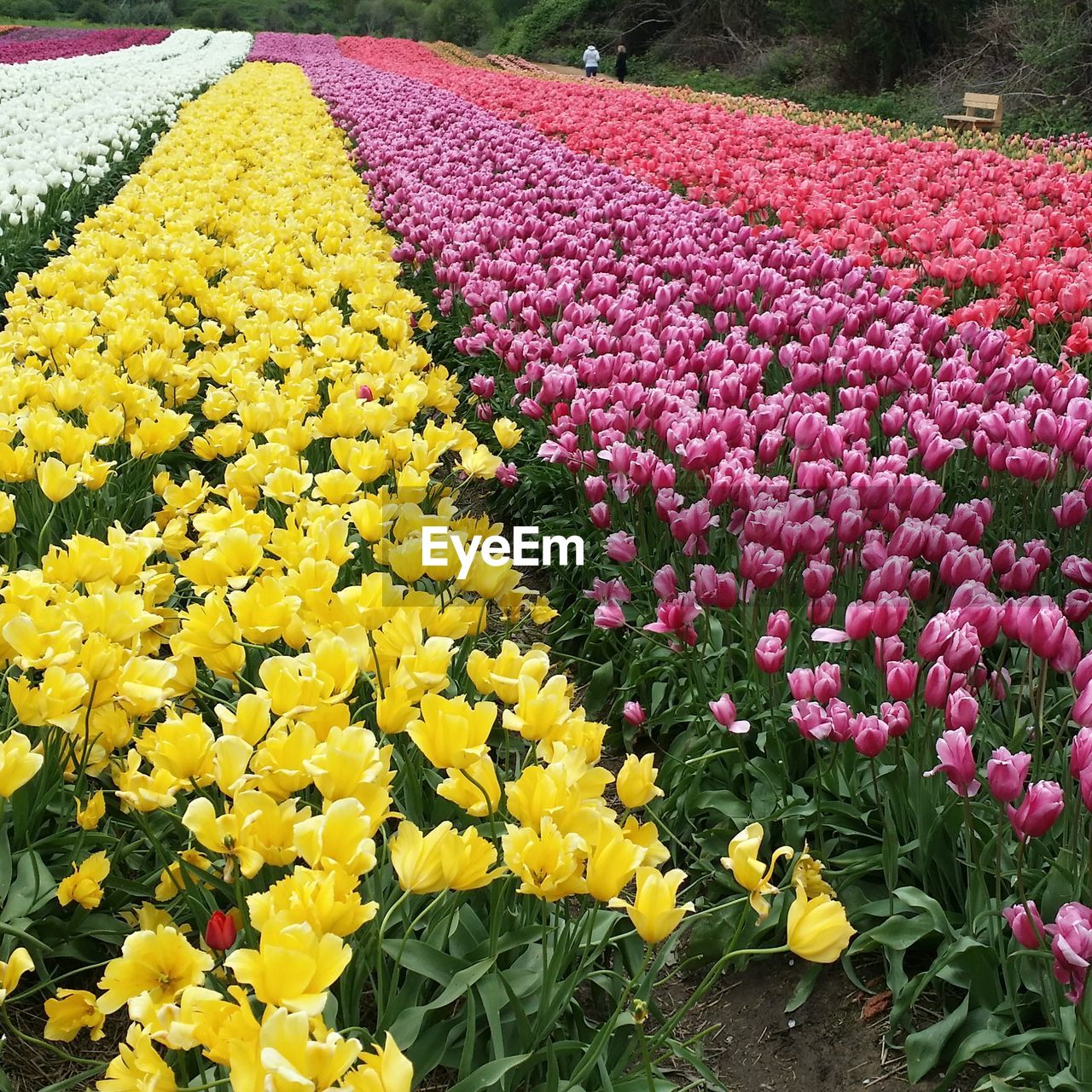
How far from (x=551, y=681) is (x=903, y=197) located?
19.7 feet

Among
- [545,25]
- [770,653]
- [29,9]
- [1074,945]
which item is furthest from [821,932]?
[29,9]

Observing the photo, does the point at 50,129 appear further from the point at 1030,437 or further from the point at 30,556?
the point at 1030,437

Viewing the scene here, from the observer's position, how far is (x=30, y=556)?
3129 mm

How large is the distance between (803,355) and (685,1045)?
2.38 meters

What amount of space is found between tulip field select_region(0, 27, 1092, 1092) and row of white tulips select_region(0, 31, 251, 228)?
3.70 metres

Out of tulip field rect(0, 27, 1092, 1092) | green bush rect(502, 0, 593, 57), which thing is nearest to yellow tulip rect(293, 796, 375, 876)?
tulip field rect(0, 27, 1092, 1092)

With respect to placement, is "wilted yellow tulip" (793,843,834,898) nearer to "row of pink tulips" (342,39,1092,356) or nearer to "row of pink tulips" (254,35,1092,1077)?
"row of pink tulips" (254,35,1092,1077)

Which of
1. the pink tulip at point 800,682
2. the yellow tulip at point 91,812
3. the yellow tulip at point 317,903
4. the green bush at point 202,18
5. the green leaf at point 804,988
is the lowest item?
the green leaf at point 804,988

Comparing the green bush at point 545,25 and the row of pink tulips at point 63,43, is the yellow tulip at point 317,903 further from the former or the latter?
the green bush at point 545,25

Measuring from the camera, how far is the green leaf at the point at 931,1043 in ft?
6.28

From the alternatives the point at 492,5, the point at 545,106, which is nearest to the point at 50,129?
the point at 545,106

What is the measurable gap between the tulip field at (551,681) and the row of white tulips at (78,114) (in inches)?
146

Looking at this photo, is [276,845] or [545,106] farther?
[545,106]

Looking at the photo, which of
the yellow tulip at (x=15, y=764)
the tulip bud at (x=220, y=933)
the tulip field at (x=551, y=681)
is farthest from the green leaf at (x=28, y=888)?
the tulip bud at (x=220, y=933)
